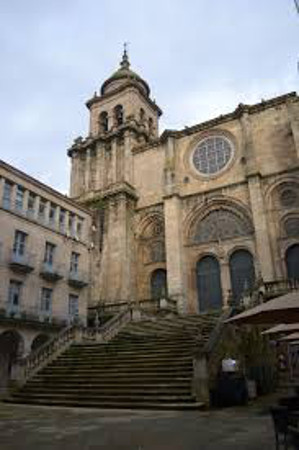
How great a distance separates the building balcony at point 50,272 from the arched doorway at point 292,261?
14612 mm

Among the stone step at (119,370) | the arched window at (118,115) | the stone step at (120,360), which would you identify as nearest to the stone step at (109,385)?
the stone step at (119,370)

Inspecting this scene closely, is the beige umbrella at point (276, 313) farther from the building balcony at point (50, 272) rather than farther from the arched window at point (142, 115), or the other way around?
the arched window at point (142, 115)

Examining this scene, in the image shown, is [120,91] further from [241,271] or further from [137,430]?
[137,430]

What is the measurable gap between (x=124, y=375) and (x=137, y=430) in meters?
5.39

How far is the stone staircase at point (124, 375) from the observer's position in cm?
1084

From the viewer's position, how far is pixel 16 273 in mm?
21453

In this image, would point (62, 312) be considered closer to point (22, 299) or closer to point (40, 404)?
point (22, 299)

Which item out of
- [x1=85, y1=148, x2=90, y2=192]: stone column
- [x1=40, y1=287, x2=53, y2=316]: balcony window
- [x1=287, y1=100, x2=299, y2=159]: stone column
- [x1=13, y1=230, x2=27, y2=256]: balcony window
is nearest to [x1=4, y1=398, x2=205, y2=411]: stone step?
[x1=40, y1=287, x2=53, y2=316]: balcony window

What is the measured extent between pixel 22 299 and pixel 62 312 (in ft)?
10.7

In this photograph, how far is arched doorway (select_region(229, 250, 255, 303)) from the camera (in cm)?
2564

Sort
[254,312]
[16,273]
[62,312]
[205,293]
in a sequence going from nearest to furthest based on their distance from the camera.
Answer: [254,312], [16,273], [62,312], [205,293]

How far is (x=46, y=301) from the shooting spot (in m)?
23.2

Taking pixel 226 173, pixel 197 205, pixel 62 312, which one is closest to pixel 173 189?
pixel 197 205

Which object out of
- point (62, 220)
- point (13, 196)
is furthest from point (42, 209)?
point (13, 196)
